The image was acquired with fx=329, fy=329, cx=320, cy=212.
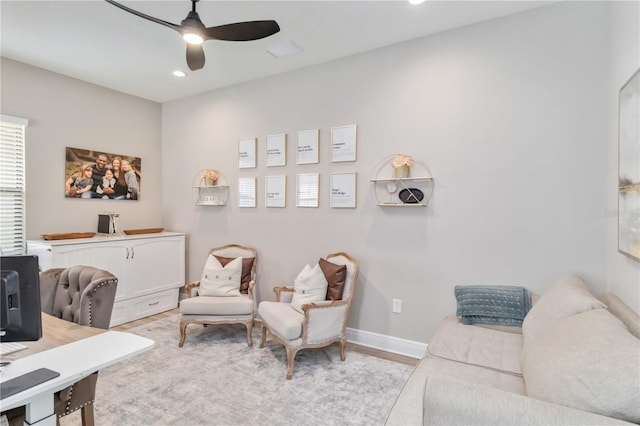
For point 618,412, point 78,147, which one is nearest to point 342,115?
point 618,412

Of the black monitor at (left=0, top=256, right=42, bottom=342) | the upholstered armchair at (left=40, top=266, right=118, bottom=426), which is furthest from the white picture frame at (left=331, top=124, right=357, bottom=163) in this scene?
the black monitor at (left=0, top=256, right=42, bottom=342)

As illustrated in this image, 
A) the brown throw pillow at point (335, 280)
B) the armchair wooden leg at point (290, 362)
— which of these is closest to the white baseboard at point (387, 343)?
the brown throw pillow at point (335, 280)

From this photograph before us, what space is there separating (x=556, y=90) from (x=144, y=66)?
3.90 meters

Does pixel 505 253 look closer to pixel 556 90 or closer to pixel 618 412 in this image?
pixel 556 90

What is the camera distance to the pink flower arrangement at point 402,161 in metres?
2.94

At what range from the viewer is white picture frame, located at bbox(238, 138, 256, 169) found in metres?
3.97

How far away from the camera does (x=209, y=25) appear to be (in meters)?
2.77

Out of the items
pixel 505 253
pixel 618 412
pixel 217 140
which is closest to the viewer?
pixel 618 412

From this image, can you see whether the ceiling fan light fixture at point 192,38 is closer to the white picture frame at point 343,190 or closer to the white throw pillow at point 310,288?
the white picture frame at point 343,190

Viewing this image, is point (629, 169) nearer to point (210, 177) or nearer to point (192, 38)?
point (192, 38)

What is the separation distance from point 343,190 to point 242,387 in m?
1.95

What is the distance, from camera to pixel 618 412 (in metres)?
1.02

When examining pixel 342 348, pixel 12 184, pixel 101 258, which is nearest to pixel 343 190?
pixel 342 348

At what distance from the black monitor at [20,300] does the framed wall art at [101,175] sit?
3.22 metres
